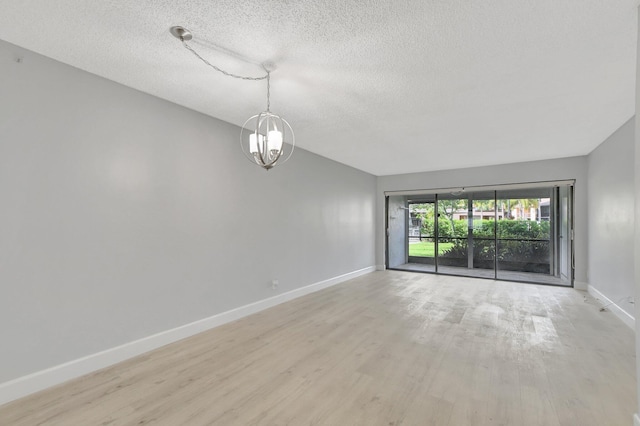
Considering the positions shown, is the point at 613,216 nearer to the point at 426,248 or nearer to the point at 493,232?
the point at 493,232

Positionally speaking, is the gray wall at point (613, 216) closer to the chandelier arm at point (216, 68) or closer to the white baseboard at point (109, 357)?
the chandelier arm at point (216, 68)

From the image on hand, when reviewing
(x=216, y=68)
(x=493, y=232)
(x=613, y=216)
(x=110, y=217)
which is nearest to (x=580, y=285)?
(x=493, y=232)

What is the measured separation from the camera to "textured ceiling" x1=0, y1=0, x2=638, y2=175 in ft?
5.80

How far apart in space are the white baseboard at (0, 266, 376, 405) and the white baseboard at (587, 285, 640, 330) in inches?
173

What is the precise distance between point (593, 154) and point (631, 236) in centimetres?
225

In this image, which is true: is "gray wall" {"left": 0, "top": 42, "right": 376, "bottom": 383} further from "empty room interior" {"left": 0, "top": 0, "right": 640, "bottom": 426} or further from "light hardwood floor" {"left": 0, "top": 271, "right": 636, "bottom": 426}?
"light hardwood floor" {"left": 0, "top": 271, "right": 636, "bottom": 426}

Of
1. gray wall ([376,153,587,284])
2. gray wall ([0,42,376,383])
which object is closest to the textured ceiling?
gray wall ([0,42,376,383])

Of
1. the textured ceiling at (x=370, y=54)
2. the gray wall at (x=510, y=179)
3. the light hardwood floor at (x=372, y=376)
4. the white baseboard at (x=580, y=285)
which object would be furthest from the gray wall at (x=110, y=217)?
the white baseboard at (x=580, y=285)

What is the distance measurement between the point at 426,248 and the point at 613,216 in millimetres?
3855

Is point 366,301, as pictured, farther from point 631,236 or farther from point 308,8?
point 308,8

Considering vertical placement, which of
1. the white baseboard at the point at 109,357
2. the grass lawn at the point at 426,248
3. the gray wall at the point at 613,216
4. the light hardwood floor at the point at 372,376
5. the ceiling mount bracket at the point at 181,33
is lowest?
the light hardwood floor at the point at 372,376

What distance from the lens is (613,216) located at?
4.03 m

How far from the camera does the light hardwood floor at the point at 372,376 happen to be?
6.32ft

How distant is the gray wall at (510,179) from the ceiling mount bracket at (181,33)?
6.11 meters
